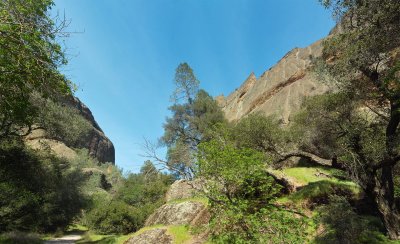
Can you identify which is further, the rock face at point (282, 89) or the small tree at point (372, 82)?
the rock face at point (282, 89)

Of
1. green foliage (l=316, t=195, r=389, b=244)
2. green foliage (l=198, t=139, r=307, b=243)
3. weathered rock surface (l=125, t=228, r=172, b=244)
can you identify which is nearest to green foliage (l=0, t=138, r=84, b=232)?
weathered rock surface (l=125, t=228, r=172, b=244)

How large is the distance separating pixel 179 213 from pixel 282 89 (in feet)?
124

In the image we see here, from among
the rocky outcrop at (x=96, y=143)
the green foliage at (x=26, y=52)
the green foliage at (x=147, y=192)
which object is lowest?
the green foliage at (x=26, y=52)

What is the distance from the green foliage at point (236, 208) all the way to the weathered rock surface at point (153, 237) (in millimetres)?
8287

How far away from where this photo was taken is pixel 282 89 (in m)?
56.0

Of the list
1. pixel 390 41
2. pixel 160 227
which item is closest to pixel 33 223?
pixel 160 227

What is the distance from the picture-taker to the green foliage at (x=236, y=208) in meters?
14.0

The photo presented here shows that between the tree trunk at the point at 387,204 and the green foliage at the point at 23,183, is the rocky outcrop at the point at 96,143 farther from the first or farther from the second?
the tree trunk at the point at 387,204

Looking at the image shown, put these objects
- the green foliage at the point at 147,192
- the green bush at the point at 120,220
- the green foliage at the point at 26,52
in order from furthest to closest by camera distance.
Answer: the green foliage at the point at 147,192 < the green bush at the point at 120,220 < the green foliage at the point at 26,52

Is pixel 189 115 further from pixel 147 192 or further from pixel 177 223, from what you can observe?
pixel 177 223

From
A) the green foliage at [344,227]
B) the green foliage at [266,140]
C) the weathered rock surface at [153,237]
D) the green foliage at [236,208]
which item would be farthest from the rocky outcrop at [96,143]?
the green foliage at [344,227]

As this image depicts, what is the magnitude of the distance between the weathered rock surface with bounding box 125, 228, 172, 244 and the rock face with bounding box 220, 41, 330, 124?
2905 cm

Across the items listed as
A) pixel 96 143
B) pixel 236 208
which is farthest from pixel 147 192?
pixel 96 143

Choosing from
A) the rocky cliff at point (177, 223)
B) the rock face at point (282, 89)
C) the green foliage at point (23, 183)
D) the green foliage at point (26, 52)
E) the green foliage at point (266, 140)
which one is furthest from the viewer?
the rock face at point (282, 89)
